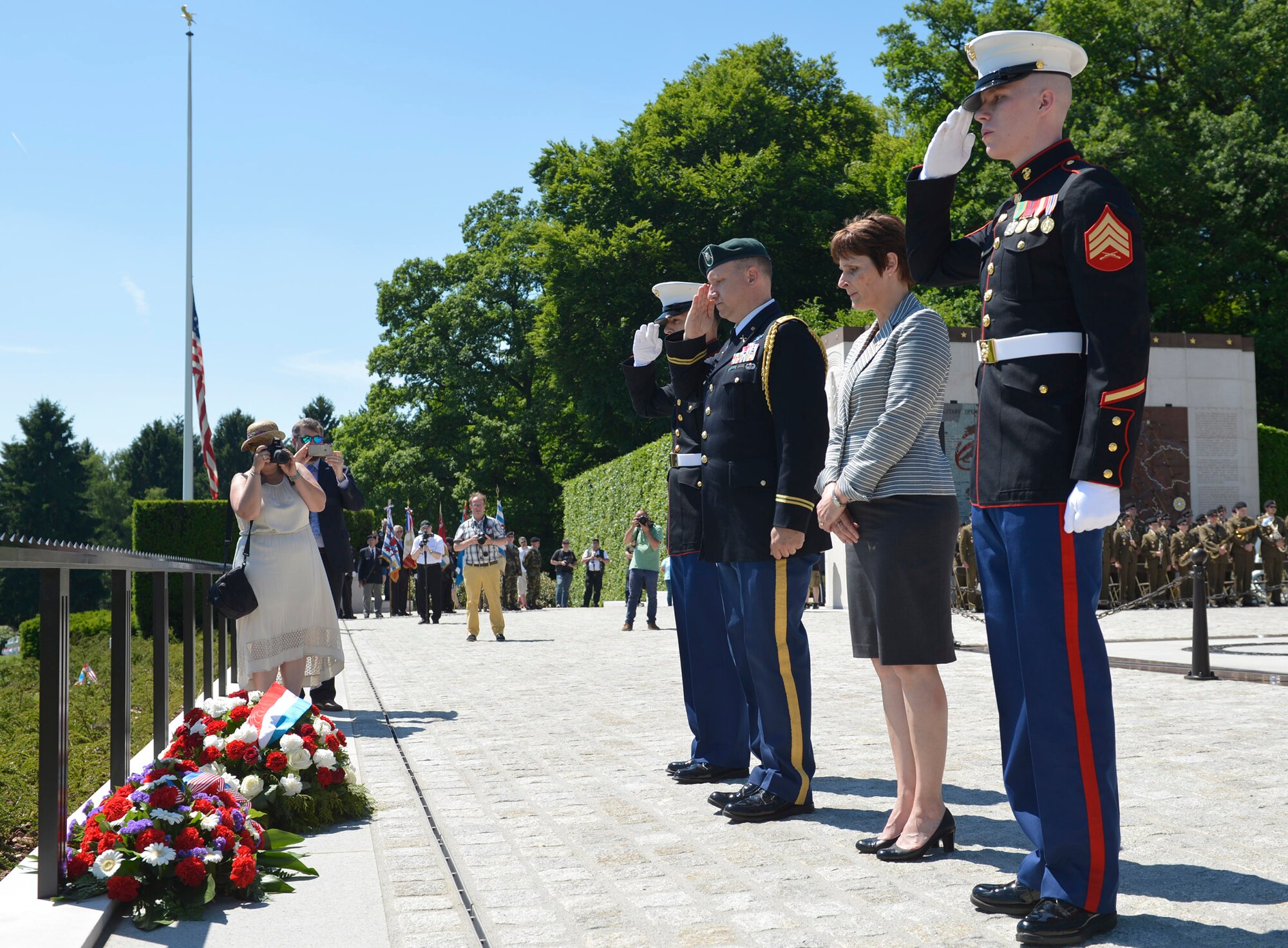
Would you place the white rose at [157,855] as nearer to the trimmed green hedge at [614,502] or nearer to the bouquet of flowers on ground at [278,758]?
the bouquet of flowers on ground at [278,758]

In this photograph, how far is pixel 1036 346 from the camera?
356 centimetres

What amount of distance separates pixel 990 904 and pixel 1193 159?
34237 mm

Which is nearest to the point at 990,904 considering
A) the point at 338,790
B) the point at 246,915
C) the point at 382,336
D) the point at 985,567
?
the point at 985,567

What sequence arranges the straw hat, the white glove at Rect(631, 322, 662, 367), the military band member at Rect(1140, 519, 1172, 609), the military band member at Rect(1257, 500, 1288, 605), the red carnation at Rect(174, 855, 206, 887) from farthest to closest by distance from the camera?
the military band member at Rect(1257, 500, 1288, 605), the military band member at Rect(1140, 519, 1172, 609), the straw hat, the white glove at Rect(631, 322, 662, 367), the red carnation at Rect(174, 855, 206, 887)

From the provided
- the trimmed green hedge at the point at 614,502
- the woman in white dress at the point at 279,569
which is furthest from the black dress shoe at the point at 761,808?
the trimmed green hedge at the point at 614,502

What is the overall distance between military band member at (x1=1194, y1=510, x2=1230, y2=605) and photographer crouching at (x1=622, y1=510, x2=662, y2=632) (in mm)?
9379

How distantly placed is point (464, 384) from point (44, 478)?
40253mm

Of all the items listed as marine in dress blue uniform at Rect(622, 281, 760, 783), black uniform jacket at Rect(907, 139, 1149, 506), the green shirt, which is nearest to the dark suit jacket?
marine in dress blue uniform at Rect(622, 281, 760, 783)

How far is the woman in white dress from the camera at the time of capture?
7.63 meters

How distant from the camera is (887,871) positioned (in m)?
4.25

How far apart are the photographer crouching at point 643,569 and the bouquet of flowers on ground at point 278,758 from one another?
13.4 metres

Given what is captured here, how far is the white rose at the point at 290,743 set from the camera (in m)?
5.35

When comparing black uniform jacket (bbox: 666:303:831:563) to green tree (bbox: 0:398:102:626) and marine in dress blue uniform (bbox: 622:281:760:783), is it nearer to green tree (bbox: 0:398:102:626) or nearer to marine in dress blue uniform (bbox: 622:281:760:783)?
marine in dress blue uniform (bbox: 622:281:760:783)

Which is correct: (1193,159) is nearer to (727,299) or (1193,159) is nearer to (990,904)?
(727,299)
